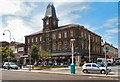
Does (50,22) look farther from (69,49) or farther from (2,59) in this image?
(2,59)

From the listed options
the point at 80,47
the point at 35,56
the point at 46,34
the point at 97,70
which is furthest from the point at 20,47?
the point at 97,70

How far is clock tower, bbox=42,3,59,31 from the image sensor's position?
291ft

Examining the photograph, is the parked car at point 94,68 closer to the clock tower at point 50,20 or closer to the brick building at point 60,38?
the brick building at point 60,38

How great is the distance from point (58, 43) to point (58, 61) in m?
6.94

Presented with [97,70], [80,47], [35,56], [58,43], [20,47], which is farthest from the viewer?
[20,47]

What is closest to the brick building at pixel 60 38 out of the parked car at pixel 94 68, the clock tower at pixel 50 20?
the clock tower at pixel 50 20

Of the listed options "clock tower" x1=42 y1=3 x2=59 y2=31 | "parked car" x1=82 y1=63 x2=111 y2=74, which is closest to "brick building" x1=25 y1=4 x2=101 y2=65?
"clock tower" x1=42 y1=3 x2=59 y2=31

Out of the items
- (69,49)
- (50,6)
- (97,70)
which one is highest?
(50,6)

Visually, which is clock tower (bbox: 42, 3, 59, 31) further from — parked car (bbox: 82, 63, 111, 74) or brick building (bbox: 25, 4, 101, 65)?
parked car (bbox: 82, 63, 111, 74)

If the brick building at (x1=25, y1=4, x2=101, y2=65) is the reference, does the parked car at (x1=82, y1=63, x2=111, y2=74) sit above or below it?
below

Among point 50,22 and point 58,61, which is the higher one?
point 50,22

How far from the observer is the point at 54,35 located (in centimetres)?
8719

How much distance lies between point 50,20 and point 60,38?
8329 mm

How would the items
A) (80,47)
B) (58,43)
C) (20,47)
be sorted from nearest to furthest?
(80,47)
(58,43)
(20,47)
